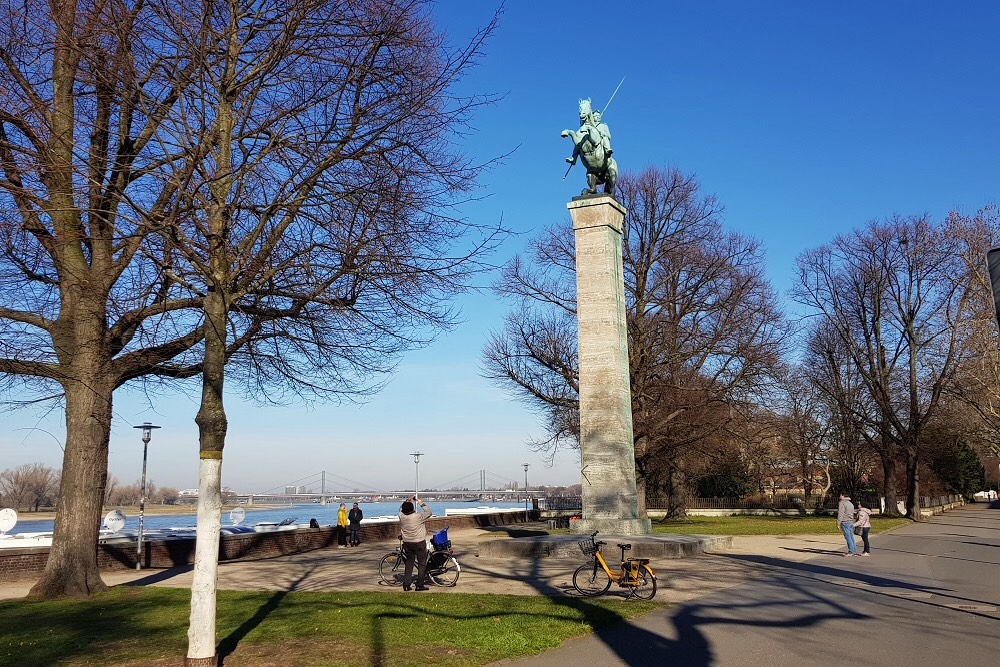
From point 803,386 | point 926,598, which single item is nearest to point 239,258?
point 926,598

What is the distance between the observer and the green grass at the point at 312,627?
28.4ft

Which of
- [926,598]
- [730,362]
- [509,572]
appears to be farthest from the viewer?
[730,362]

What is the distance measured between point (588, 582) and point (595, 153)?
1466 centimetres

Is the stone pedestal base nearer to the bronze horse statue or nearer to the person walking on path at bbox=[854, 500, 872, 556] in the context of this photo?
the person walking on path at bbox=[854, 500, 872, 556]

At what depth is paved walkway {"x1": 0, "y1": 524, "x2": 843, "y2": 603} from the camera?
14.4m

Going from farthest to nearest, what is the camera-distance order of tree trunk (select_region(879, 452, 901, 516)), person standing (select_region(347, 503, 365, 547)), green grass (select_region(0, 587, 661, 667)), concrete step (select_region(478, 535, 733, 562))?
tree trunk (select_region(879, 452, 901, 516))
person standing (select_region(347, 503, 365, 547))
concrete step (select_region(478, 535, 733, 562))
green grass (select_region(0, 587, 661, 667))

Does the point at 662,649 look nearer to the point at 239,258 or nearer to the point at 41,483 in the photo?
the point at 239,258

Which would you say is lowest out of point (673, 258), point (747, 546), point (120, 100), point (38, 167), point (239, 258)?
point (747, 546)

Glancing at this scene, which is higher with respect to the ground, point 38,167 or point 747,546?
point 38,167

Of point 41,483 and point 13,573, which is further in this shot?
point 41,483

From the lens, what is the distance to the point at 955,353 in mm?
37656

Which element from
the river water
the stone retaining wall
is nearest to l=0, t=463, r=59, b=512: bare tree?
the river water

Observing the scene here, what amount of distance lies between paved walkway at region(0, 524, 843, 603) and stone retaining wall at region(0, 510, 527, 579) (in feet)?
1.35

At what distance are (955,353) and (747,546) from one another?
20.6m
